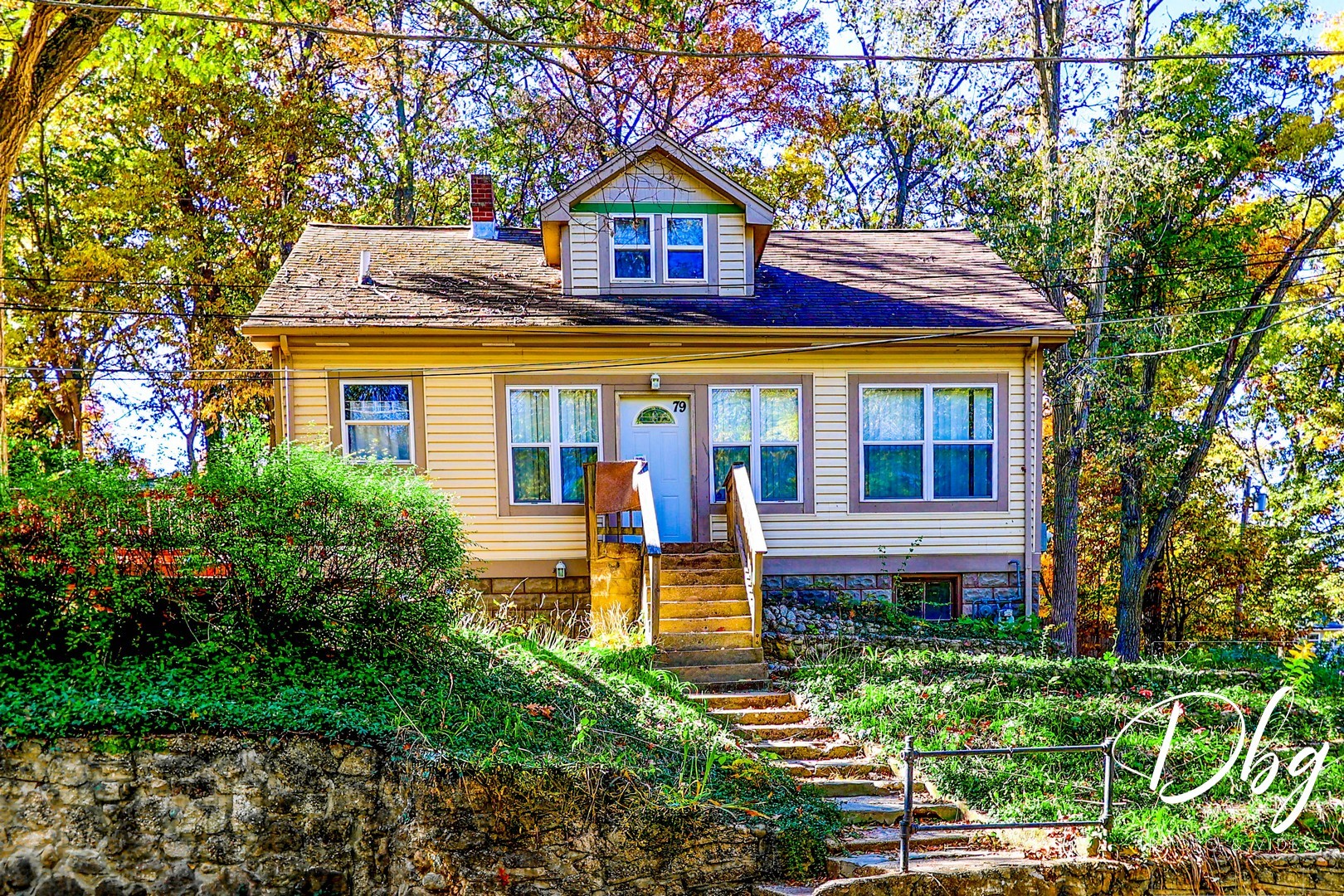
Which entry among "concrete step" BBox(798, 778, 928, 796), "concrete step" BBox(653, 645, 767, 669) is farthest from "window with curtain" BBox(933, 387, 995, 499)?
"concrete step" BBox(798, 778, 928, 796)

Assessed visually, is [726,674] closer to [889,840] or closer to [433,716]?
[889,840]

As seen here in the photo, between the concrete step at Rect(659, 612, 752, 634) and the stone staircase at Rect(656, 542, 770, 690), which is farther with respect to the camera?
the concrete step at Rect(659, 612, 752, 634)

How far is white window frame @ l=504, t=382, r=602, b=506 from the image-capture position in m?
12.9

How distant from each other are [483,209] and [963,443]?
8085mm

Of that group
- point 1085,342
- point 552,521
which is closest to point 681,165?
point 552,521

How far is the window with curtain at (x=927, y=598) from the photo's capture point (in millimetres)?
13461

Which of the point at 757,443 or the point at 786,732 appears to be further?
the point at 757,443

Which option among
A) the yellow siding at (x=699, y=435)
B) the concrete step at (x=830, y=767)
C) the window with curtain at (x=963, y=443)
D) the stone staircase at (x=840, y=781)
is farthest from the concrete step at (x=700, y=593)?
the window with curtain at (x=963, y=443)

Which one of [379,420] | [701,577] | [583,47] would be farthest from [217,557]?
[701,577]

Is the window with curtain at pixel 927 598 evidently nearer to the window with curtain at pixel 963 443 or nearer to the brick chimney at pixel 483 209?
the window with curtain at pixel 963 443

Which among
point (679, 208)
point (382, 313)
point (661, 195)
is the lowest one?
point (382, 313)

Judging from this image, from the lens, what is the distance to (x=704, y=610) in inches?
439

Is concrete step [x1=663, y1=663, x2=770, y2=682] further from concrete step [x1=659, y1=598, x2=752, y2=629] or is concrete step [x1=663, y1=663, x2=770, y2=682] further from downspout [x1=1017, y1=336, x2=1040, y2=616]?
downspout [x1=1017, y1=336, x2=1040, y2=616]

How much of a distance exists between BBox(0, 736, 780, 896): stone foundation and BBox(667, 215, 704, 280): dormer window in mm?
7787
